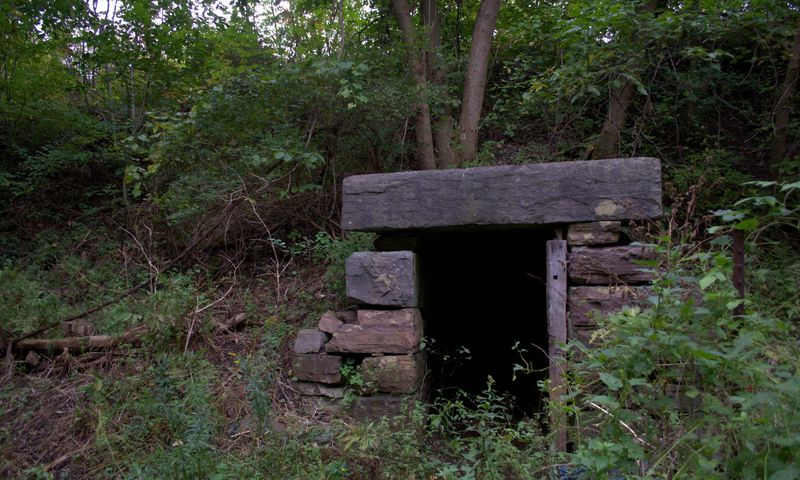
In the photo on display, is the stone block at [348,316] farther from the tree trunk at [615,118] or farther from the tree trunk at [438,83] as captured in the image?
the tree trunk at [615,118]

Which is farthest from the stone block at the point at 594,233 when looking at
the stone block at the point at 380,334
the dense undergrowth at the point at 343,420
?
the stone block at the point at 380,334

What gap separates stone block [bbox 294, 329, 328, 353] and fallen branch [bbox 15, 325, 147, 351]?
51.4 inches

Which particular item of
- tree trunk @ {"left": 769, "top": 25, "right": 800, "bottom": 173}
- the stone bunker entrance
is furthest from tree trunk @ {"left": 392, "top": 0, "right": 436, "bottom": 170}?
tree trunk @ {"left": 769, "top": 25, "right": 800, "bottom": 173}

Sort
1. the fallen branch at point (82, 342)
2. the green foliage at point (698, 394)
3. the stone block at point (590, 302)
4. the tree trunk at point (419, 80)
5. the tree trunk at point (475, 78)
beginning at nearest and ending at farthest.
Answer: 1. the green foliage at point (698, 394)
2. the stone block at point (590, 302)
3. the fallen branch at point (82, 342)
4. the tree trunk at point (419, 80)
5. the tree trunk at point (475, 78)

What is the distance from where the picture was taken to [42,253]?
6.85 metres

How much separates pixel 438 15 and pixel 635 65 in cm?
266

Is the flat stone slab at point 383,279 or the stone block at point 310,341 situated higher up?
the flat stone slab at point 383,279

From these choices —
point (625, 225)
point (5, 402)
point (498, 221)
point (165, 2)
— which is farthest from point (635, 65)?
point (5, 402)

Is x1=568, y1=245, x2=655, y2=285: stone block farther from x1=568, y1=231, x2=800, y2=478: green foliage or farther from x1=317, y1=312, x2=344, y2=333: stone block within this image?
x1=317, y1=312, x2=344, y2=333: stone block

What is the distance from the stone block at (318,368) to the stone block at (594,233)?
Result: 1.86 m

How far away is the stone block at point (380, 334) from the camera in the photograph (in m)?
4.17

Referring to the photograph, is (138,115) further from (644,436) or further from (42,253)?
(644,436)

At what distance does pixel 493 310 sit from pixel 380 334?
2.90m

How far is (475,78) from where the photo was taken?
685 centimetres
